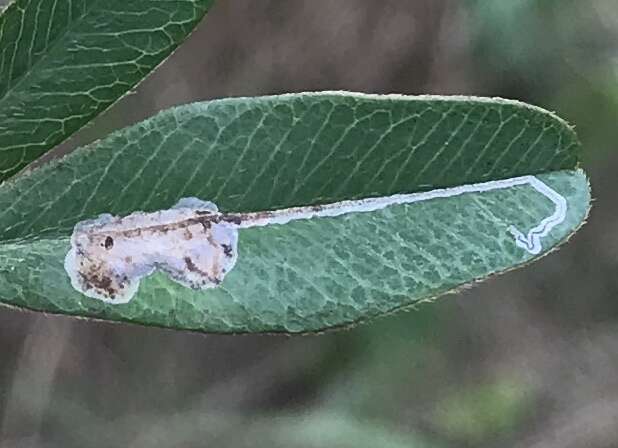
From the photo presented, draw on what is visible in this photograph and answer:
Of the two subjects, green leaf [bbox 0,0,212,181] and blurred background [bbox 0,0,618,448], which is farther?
blurred background [bbox 0,0,618,448]

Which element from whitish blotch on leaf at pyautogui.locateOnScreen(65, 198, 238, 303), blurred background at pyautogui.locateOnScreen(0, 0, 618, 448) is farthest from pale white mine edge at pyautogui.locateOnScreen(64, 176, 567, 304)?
blurred background at pyautogui.locateOnScreen(0, 0, 618, 448)

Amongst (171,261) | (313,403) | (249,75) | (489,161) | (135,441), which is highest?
(489,161)

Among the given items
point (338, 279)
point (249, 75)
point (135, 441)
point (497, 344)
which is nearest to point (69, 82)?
point (338, 279)

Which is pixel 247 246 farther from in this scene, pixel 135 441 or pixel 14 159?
pixel 135 441

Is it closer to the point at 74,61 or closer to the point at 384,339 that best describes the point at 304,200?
the point at 74,61

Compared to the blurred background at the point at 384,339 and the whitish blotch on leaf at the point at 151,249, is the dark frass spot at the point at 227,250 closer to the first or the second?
the whitish blotch on leaf at the point at 151,249

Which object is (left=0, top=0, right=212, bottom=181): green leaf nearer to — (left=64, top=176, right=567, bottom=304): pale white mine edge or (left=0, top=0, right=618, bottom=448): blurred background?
(left=64, top=176, right=567, bottom=304): pale white mine edge

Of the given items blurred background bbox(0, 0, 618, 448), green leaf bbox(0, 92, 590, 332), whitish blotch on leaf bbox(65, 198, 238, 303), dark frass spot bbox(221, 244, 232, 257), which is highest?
green leaf bbox(0, 92, 590, 332)
